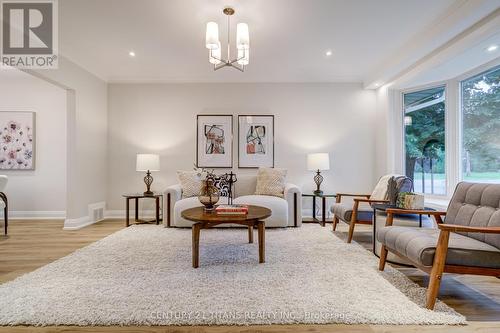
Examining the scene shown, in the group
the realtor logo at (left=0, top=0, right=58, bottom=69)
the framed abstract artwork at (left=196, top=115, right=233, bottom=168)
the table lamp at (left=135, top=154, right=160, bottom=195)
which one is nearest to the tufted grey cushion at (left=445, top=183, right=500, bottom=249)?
the framed abstract artwork at (left=196, top=115, right=233, bottom=168)

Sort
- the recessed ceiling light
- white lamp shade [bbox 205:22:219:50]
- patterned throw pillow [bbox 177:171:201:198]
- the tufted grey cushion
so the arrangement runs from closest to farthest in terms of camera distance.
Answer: the tufted grey cushion < white lamp shade [bbox 205:22:219:50] < the recessed ceiling light < patterned throw pillow [bbox 177:171:201:198]

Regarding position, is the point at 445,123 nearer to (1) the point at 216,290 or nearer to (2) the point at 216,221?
(2) the point at 216,221

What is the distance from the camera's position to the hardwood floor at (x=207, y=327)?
63.4 inches

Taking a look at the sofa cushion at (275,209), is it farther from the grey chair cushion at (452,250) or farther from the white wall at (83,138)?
the white wall at (83,138)

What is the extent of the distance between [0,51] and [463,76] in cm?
621

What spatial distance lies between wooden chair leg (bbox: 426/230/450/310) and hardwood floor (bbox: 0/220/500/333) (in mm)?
198

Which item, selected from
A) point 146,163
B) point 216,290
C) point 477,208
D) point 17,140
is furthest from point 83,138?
point 477,208

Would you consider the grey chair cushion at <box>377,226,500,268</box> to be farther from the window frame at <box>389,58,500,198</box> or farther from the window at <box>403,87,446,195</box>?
the window at <box>403,87,446,195</box>

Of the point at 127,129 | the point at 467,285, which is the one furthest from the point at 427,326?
the point at 127,129

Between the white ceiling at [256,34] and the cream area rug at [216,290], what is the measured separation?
2669mm

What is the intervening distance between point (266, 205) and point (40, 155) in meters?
4.47

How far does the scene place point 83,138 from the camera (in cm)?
447

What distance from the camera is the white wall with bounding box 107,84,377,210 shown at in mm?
5160

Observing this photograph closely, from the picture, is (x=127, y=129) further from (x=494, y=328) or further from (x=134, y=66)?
(x=494, y=328)
